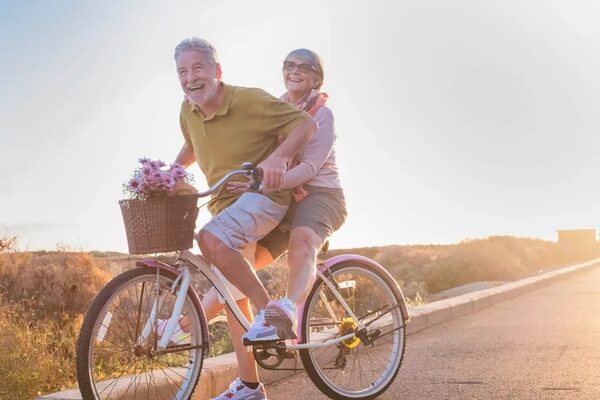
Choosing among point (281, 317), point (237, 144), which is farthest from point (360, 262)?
point (237, 144)

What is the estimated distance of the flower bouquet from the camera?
399 centimetres

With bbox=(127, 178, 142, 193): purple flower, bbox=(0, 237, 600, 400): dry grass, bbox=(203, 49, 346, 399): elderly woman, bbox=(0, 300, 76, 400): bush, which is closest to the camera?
bbox=(127, 178, 142, 193): purple flower

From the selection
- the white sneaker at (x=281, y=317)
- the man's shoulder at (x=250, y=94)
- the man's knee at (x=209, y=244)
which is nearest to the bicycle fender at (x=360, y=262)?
the white sneaker at (x=281, y=317)

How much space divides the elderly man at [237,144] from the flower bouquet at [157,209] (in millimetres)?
255

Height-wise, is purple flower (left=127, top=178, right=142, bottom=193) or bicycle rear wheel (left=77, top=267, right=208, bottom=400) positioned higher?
purple flower (left=127, top=178, right=142, bottom=193)

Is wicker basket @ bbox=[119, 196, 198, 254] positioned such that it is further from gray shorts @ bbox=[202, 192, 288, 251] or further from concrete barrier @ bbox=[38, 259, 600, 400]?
concrete barrier @ bbox=[38, 259, 600, 400]

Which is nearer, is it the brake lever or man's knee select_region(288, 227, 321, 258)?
the brake lever

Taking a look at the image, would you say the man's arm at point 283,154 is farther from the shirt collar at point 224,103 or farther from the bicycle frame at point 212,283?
the bicycle frame at point 212,283

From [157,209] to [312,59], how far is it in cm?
179

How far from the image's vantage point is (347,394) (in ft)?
17.2

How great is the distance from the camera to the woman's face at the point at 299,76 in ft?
17.2

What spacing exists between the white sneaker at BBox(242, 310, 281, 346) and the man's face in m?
1.20

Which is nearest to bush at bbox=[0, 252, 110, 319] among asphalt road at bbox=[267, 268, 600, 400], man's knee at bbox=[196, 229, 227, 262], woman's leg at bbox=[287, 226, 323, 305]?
asphalt road at bbox=[267, 268, 600, 400]

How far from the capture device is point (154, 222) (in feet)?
13.1
